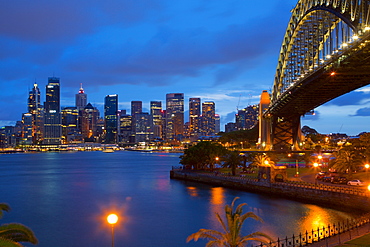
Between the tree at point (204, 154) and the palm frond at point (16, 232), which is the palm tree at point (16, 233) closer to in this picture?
the palm frond at point (16, 232)

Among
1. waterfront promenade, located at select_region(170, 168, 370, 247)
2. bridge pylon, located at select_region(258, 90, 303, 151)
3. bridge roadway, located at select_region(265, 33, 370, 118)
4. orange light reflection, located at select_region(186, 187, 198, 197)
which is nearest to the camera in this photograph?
waterfront promenade, located at select_region(170, 168, 370, 247)

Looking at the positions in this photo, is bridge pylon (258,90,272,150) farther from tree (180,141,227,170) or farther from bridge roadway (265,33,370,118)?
tree (180,141,227,170)

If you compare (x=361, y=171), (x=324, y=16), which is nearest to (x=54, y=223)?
(x=361, y=171)

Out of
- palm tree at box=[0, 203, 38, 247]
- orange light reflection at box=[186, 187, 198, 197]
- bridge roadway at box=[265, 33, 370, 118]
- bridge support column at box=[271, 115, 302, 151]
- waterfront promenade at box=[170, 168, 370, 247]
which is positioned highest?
bridge roadway at box=[265, 33, 370, 118]

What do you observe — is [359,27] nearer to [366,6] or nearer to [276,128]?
[366,6]

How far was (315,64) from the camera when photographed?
51875mm

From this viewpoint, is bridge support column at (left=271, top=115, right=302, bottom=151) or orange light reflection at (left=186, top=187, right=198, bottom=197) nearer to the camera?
orange light reflection at (left=186, top=187, right=198, bottom=197)

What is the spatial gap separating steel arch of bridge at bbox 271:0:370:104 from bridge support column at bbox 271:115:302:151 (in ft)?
30.1

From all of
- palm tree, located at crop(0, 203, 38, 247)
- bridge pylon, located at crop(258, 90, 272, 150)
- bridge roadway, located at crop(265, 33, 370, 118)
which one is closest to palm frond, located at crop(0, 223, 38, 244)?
palm tree, located at crop(0, 203, 38, 247)

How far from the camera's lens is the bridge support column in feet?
301

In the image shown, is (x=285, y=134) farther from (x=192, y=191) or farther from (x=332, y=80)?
(x=332, y=80)

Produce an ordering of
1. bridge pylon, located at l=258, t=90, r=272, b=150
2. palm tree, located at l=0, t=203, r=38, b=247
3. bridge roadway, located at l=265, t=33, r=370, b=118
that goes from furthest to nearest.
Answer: bridge pylon, located at l=258, t=90, r=272, b=150 → bridge roadway, located at l=265, t=33, r=370, b=118 → palm tree, located at l=0, t=203, r=38, b=247

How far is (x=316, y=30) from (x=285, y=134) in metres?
32.4

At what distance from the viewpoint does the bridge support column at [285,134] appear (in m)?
91.8
